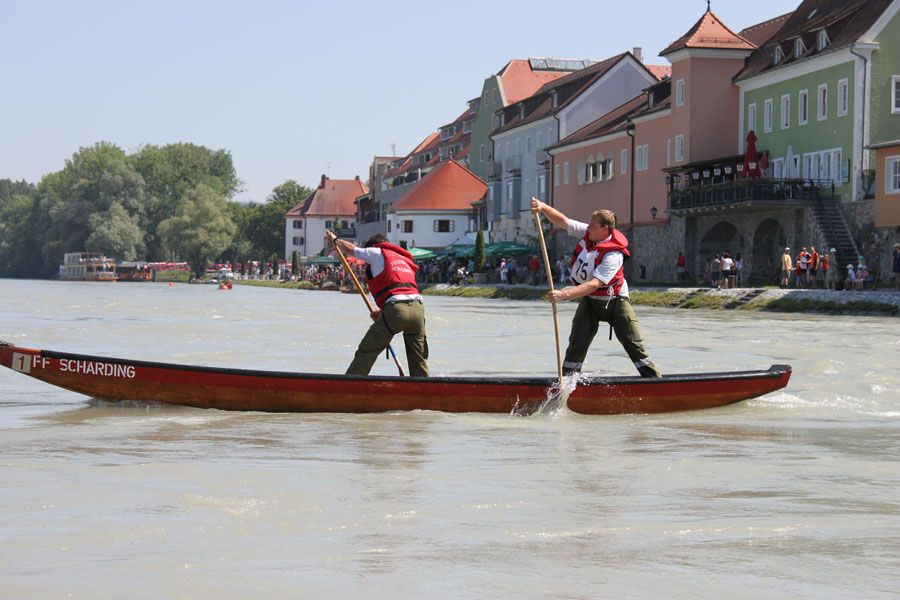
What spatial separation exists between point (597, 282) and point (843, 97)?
35488mm

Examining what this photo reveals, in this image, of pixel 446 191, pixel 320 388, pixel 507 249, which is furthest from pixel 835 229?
pixel 446 191

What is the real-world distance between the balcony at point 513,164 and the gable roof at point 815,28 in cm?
2869

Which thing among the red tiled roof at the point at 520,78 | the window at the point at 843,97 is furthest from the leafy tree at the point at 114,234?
the window at the point at 843,97

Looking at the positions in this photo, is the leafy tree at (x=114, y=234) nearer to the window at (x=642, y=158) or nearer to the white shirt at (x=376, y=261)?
the window at (x=642, y=158)

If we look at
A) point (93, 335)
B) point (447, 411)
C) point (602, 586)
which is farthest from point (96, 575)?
point (93, 335)

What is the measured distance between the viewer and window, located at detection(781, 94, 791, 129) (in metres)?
47.7

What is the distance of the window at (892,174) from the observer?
128 feet

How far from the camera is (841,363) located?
61.7ft

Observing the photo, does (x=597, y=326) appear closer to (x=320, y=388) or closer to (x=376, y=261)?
(x=376, y=261)

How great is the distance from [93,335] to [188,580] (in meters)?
22.2

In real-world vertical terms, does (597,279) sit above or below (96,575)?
above

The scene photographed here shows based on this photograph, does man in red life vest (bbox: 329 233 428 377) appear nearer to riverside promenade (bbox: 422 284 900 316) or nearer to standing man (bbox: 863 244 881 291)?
riverside promenade (bbox: 422 284 900 316)

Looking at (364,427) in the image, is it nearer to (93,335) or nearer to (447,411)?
(447,411)

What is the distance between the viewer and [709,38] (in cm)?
5288
